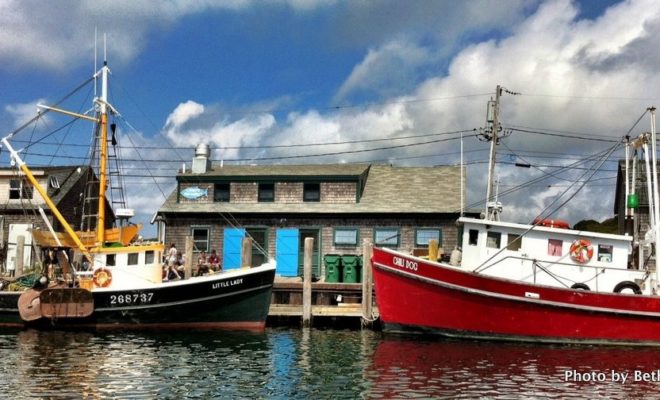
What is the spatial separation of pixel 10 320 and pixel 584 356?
2100 centimetres

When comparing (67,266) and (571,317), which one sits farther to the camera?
(67,266)

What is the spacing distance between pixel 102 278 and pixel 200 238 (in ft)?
32.0

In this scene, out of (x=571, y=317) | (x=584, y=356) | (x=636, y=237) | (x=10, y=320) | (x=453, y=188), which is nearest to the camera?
(x=584, y=356)

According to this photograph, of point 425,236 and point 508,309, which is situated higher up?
point 425,236

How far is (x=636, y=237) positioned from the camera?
34.0 metres

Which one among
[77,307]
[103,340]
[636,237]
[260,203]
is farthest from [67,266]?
[636,237]

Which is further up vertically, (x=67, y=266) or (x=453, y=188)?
(x=453, y=188)

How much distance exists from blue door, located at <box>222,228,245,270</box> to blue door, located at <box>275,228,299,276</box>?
2.02m

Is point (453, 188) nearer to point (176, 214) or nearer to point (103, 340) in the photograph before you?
point (176, 214)

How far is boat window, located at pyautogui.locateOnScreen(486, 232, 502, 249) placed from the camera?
84.2 ft

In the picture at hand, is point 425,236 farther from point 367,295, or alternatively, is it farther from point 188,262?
point 188,262

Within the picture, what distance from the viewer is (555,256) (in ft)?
82.4

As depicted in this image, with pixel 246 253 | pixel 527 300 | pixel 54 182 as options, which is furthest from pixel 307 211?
pixel 54 182

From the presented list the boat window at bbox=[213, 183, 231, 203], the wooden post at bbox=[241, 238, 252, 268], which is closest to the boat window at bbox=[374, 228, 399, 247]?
the wooden post at bbox=[241, 238, 252, 268]
